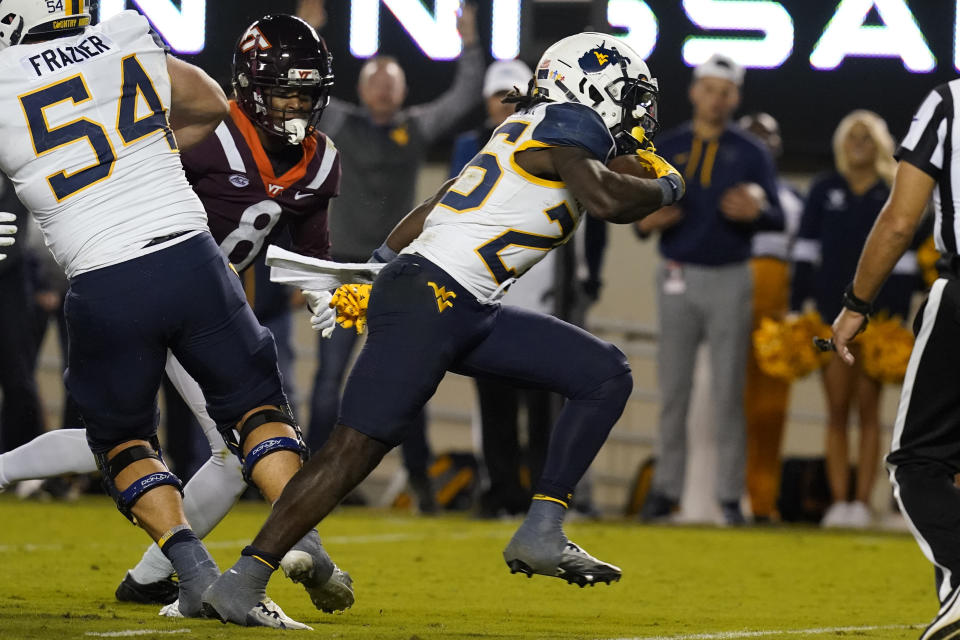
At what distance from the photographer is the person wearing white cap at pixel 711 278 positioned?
912 cm

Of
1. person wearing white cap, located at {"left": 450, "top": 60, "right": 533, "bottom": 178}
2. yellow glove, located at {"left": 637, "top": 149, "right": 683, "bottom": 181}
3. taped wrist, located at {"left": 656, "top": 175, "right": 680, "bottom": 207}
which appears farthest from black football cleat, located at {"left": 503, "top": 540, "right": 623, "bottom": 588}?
person wearing white cap, located at {"left": 450, "top": 60, "right": 533, "bottom": 178}

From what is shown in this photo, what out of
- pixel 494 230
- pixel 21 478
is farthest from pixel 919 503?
pixel 21 478

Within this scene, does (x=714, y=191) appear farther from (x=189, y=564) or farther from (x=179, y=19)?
(x=189, y=564)

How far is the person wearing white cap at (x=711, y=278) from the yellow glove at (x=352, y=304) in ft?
14.4

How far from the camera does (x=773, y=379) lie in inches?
377

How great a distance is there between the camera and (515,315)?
15.7 ft

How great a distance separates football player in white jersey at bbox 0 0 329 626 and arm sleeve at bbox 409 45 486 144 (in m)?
4.65

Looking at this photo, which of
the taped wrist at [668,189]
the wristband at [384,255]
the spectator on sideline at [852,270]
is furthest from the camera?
the spectator on sideline at [852,270]

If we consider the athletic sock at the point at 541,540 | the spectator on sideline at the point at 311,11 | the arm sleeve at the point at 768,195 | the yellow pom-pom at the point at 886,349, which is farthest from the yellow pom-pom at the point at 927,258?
the athletic sock at the point at 541,540

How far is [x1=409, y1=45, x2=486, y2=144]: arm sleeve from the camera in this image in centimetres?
945

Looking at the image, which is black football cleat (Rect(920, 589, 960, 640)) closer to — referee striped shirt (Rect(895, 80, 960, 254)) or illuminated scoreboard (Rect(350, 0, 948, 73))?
referee striped shirt (Rect(895, 80, 960, 254))

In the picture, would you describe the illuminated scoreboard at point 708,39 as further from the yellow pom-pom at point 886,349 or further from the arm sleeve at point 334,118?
the yellow pom-pom at point 886,349

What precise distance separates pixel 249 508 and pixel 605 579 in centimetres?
545

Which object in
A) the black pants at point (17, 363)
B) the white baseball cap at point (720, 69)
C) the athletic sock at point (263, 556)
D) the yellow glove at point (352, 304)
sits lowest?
the black pants at point (17, 363)
